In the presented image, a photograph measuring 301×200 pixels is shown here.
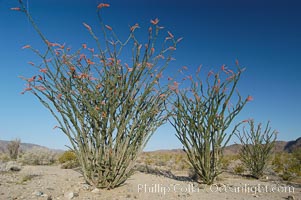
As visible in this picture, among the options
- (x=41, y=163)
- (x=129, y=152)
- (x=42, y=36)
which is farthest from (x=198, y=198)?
(x=41, y=163)

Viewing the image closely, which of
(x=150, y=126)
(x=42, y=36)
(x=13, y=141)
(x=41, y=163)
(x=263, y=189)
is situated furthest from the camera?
(x=13, y=141)

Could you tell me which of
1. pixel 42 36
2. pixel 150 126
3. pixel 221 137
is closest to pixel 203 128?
pixel 221 137

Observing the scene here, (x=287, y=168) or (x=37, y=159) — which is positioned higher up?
(x=37, y=159)

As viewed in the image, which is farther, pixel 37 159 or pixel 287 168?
pixel 287 168

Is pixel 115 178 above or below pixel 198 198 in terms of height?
above

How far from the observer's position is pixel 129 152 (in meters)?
4.93

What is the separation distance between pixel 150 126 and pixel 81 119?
1330mm

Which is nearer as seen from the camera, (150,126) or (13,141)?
(150,126)

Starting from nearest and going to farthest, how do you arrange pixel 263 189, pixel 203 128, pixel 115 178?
pixel 115 178 < pixel 263 189 < pixel 203 128

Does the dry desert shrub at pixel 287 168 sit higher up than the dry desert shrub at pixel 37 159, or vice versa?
the dry desert shrub at pixel 37 159

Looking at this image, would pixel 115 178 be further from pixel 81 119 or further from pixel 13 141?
pixel 13 141

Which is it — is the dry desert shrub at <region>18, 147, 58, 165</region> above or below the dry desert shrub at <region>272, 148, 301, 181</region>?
above

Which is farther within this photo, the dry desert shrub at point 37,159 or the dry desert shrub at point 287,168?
the dry desert shrub at point 37,159

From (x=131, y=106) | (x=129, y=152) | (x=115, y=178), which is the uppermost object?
(x=131, y=106)
